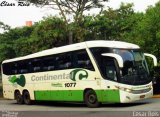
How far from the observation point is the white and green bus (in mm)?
18859

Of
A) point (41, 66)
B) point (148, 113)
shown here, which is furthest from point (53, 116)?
point (41, 66)

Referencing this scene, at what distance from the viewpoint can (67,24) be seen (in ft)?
130

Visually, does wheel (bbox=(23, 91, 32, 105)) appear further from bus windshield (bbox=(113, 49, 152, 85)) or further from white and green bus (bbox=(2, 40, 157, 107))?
bus windshield (bbox=(113, 49, 152, 85))

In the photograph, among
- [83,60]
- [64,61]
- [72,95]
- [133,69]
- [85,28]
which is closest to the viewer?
[133,69]

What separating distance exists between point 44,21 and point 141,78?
21.5 m

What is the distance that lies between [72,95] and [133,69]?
3.77m

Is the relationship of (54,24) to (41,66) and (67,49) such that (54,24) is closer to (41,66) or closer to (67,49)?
(41,66)

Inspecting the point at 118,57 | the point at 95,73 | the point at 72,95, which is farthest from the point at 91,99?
the point at 118,57

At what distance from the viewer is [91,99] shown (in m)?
20.1

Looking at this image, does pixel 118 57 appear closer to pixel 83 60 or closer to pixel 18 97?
pixel 83 60

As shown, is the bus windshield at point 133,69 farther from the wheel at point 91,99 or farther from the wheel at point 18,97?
the wheel at point 18,97

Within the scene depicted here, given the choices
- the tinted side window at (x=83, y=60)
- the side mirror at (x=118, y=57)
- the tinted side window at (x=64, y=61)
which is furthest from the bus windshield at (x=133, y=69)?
the tinted side window at (x=64, y=61)

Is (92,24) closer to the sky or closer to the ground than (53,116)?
closer to the sky

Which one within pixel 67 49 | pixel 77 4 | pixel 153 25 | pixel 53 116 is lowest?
pixel 53 116
